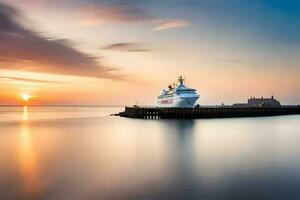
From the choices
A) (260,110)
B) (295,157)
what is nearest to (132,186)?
(295,157)

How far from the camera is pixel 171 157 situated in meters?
29.1

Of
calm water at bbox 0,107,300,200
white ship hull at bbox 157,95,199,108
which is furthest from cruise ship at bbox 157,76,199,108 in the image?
calm water at bbox 0,107,300,200

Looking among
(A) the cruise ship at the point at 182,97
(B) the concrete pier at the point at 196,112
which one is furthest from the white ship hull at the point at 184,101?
(B) the concrete pier at the point at 196,112

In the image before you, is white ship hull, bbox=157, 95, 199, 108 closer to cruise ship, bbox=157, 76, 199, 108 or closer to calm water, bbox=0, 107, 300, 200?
cruise ship, bbox=157, 76, 199, 108

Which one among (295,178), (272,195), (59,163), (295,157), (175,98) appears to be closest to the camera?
(272,195)

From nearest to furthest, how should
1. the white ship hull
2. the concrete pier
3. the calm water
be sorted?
the calm water, the concrete pier, the white ship hull

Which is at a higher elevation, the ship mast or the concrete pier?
the ship mast

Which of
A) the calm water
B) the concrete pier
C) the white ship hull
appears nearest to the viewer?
the calm water

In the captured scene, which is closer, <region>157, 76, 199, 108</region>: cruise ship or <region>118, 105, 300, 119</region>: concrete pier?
<region>118, 105, 300, 119</region>: concrete pier

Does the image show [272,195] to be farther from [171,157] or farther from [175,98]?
[175,98]

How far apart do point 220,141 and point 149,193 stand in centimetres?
2515

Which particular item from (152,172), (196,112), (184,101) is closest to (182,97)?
(184,101)

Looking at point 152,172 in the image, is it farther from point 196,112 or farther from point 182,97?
point 182,97

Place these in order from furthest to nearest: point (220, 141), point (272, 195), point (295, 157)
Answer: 1. point (220, 141)
2. point (295, 157)
3. point (272, 195)
